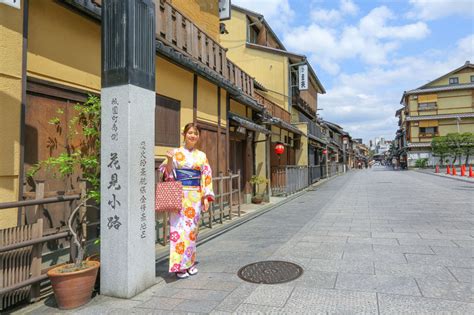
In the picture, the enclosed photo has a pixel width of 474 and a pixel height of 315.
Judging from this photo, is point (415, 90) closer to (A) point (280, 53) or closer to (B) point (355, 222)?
(A) point (280, 53)

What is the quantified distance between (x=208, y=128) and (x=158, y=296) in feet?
22.0

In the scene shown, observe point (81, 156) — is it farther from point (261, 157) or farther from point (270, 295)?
point (261, 157)

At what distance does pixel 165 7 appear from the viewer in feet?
25.2

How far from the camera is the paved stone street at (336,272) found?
12.1ft

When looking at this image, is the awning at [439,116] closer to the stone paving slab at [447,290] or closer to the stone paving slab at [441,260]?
the stone paving slab at [441,260]

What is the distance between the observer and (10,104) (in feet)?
13.3

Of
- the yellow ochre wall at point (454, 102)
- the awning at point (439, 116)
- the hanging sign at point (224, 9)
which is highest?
the yellow ochre wall at point (454, 102)

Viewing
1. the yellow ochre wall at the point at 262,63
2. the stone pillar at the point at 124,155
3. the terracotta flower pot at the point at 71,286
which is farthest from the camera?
the yellow ochre wall at the point at 262,63

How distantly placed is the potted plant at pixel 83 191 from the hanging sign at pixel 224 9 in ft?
31.1

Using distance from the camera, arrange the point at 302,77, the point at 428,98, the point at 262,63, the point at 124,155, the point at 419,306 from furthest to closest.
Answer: the point at 428,98
the point at 302,77
the point at 262,63
the point at 124,155
the point at 419,306

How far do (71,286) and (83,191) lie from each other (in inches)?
47.8

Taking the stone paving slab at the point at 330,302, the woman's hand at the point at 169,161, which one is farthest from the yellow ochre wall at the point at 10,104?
the stone paving slab at the point at 330,302

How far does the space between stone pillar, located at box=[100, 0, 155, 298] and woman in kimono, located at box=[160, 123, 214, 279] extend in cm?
48

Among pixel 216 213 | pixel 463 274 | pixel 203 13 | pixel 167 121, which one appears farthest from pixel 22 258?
pixel 203 13
